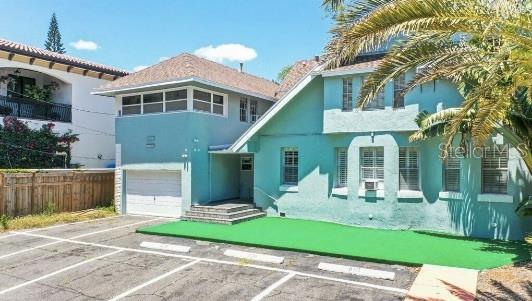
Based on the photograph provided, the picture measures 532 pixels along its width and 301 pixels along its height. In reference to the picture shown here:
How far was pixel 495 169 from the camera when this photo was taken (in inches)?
519

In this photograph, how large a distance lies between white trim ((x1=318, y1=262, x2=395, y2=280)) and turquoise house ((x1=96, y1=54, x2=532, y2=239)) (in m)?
5.58

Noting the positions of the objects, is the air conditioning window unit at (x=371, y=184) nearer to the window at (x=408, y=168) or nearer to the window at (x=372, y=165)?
the window at (x=372, y=165)

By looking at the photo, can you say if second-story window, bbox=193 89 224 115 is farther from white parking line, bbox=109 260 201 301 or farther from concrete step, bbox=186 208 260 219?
white parking line, bbox=109 260 201 301

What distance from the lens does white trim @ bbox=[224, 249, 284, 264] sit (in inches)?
422

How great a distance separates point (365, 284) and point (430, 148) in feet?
23.5

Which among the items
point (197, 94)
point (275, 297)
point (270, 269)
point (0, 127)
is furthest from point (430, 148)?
point (0, 127)

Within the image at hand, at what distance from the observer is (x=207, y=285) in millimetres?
9070

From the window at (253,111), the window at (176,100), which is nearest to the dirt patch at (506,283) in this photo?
the window at (176,100)

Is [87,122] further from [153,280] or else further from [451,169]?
[451,169]

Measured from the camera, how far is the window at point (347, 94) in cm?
1565

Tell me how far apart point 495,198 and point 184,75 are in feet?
42.4

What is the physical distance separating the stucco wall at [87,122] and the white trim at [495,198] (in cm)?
2144

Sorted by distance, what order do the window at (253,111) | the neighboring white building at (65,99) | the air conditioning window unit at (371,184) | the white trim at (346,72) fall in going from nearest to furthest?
the white trim at (346,72)
the air conditioning window unit at (371,184)
the window at (253,111)
the neighboring white building at (65,99)

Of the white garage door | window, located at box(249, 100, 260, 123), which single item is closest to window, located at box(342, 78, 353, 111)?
window, located at box(249, 100, 260, 123)
